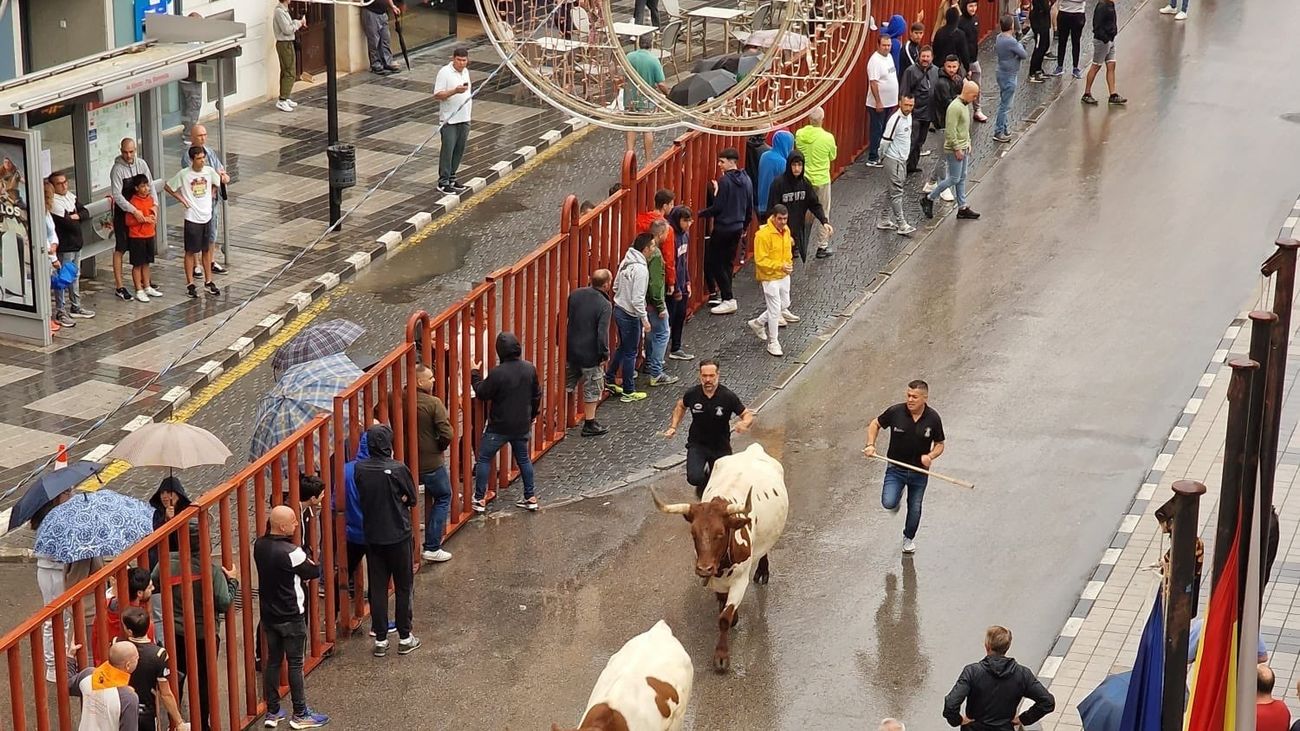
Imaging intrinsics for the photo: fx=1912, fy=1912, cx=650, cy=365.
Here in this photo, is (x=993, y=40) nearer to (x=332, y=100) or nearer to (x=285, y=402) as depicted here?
(x=332, y=100)

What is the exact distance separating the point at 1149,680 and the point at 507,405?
7520mm

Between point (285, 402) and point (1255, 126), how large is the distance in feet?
55.8

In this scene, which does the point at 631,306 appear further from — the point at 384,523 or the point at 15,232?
the point at 15,232

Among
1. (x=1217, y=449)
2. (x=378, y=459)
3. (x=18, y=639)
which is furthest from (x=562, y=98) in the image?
(x=1217, y=449)

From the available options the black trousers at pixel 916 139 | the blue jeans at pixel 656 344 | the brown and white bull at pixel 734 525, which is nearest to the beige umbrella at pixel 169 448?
the brown and white bull at pixel 734 525

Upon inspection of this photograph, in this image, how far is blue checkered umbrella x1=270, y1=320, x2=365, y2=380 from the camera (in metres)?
15.7

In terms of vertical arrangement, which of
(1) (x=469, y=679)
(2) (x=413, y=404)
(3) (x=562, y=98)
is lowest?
(1) (x=469, y=679)

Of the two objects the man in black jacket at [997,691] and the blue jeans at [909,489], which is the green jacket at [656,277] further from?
the man in black jacket at [997,691]

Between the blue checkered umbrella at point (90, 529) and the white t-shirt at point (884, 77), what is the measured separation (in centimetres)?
1444

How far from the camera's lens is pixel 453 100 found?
2356 centimetres

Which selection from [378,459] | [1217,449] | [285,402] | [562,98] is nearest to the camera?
[562,98]

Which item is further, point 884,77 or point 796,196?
point 884,77

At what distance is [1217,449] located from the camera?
17.4m

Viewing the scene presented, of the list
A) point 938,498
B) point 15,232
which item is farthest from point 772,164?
point 15,232
